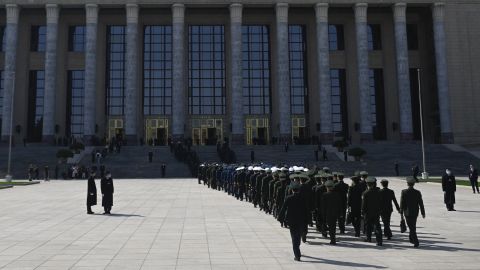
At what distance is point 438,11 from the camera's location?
175 feet

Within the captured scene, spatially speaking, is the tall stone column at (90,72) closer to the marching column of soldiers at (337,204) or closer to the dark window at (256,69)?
the dark window at (256,69)

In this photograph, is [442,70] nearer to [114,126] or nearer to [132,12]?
[132,12]

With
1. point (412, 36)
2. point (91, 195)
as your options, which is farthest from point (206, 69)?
point (91, 195)

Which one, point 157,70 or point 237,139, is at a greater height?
point 157,70

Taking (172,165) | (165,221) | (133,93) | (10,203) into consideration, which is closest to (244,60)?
(133,93)

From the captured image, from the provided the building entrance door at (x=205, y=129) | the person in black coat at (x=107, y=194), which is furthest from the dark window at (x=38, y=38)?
the person in black coat at (x=107, y=194)

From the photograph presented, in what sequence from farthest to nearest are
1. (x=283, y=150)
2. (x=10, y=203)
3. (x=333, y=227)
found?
(x=283, y=150) < (x=10, y=203) < (x=333, y=227)

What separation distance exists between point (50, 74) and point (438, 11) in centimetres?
4573

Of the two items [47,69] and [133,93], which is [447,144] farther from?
[47,69]

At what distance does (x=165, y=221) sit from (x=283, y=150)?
104 ft

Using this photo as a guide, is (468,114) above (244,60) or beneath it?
beneath

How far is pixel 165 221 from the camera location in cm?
1414

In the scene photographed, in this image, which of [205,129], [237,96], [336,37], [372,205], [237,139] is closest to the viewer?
[372,205]

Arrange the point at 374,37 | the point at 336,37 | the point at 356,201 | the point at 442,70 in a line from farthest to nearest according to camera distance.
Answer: the point at 374,37, the point at 336,37, the point at 442,70, the point at 356,201
